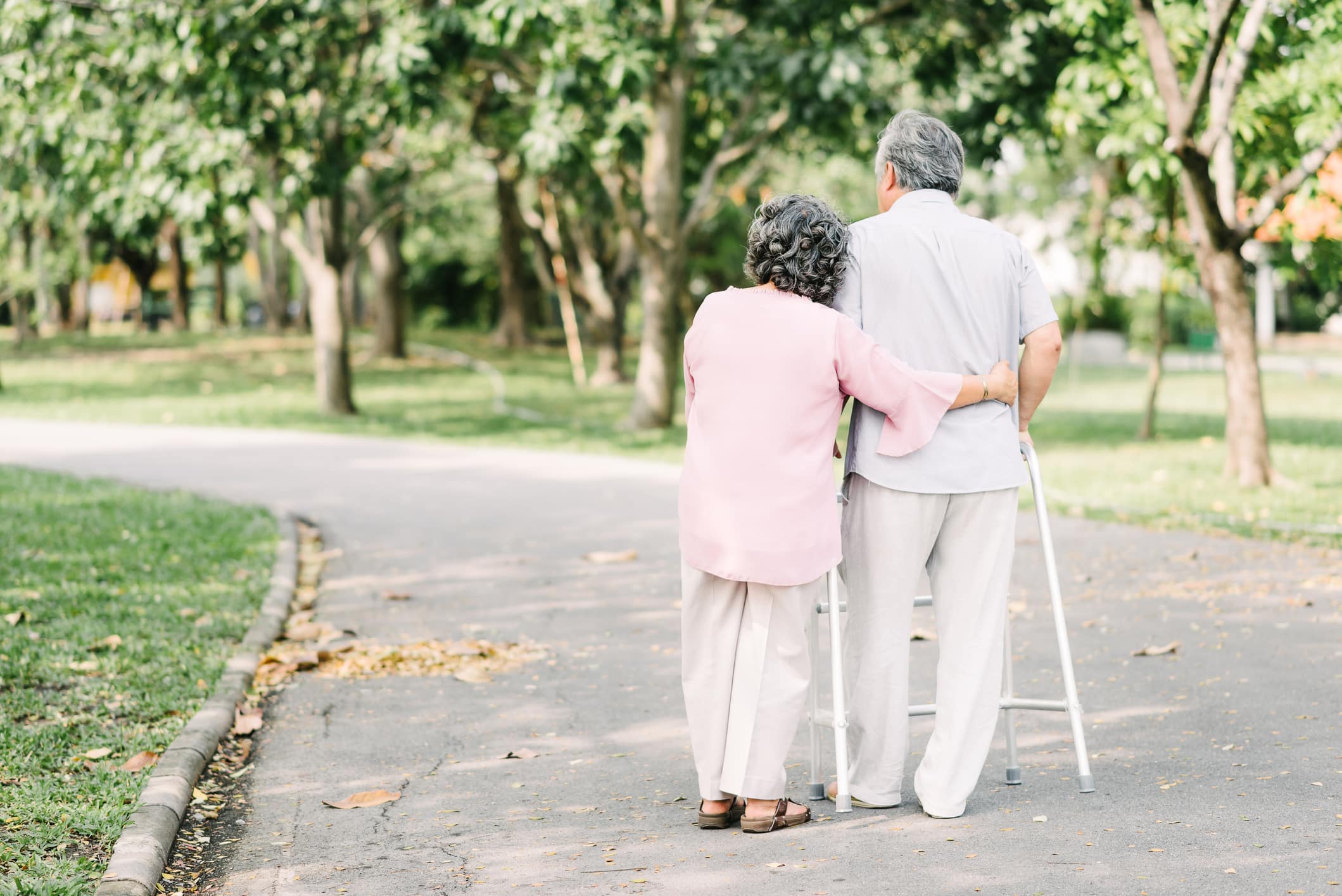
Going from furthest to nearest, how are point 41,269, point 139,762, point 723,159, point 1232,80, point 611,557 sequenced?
point 41,269 → point 723,159 → point 1232,80 → point 611,557 → point 139,762

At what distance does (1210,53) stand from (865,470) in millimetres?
7831

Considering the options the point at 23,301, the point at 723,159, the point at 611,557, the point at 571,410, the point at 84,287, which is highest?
the point at 723,159

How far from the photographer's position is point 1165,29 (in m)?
12.8

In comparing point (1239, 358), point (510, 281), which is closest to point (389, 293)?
point (510, 281)

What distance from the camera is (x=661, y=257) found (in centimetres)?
1878

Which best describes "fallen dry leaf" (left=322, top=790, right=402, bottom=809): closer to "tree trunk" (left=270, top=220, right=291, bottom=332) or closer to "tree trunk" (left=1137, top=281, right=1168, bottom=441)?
"tree trunk" (left=1137, top=281, right=1168, bottom=441)

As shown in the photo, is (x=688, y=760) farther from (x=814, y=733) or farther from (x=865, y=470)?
(x=865, y=470)

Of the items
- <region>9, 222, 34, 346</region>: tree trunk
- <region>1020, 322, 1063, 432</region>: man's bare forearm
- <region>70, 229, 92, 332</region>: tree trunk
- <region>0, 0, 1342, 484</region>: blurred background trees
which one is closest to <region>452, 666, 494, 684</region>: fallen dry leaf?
<region>1020, 322, 1063, 432</region>: man's bare forearm

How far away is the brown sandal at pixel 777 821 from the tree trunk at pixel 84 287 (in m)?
33.3

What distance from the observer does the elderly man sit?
4.43 m

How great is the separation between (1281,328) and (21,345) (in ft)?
124

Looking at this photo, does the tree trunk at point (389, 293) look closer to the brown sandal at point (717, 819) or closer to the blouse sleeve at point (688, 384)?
the blouse sleeve at point (688, 384)

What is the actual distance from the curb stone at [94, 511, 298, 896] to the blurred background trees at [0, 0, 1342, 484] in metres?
3.65

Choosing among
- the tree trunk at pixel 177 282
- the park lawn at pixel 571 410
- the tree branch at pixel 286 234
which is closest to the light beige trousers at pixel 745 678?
the park lawn at pixel 571 410
